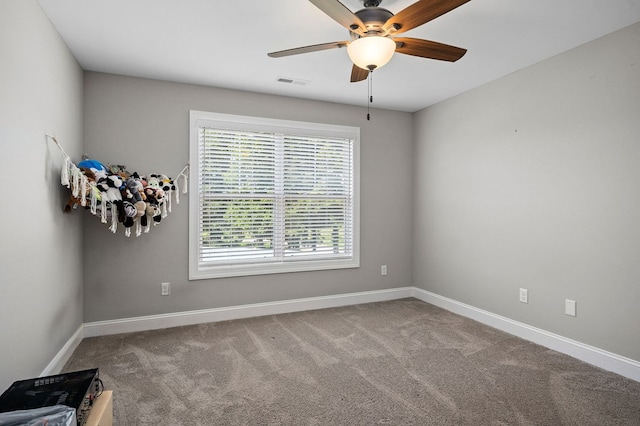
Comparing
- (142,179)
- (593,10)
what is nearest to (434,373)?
(593,10)

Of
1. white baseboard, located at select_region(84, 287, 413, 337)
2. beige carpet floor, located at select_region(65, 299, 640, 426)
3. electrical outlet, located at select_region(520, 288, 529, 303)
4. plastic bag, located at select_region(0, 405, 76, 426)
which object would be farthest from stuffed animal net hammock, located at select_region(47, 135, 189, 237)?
electrical outlet, located at select_region(520, 288, 529, 303)

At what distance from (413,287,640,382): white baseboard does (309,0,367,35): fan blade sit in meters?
2.95

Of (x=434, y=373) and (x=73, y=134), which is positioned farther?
(x=73, y=134)

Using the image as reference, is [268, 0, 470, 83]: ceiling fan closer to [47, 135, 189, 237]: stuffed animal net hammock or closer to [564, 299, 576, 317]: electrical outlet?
[47, 135, 189, 237]: stuffed animal net hammock

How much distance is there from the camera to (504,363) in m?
2.88

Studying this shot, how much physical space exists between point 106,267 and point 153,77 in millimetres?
1912

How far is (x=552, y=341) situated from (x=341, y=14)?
3.14m

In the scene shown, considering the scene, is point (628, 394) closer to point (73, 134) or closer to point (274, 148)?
point (274, 148)

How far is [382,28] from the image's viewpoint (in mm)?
2125

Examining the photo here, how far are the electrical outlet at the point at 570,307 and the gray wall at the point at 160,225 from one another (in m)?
2.29

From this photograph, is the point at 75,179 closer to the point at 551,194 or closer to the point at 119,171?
the point at 119,171

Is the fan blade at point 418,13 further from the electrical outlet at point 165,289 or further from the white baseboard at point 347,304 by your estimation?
the electrical outlet at point 165,289

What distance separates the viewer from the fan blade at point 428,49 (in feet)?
7.25

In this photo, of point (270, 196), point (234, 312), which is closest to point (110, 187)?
point (270, 196)
